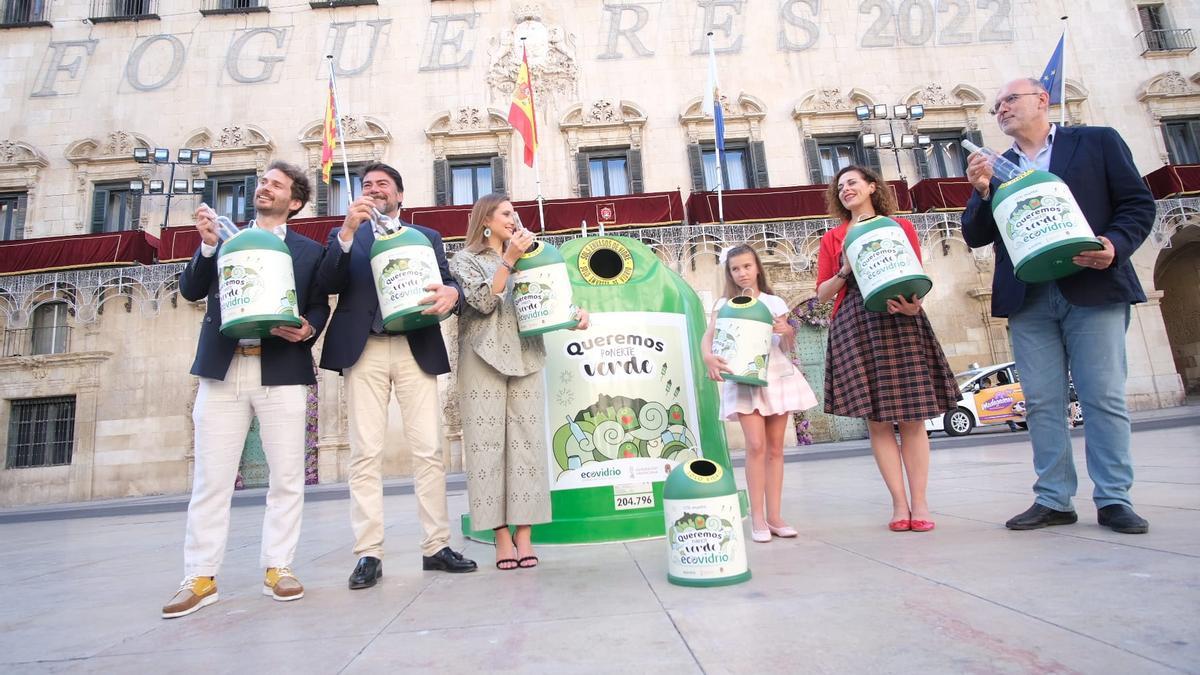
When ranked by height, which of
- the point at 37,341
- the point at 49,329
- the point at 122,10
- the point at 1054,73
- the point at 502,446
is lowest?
the point at 502,446

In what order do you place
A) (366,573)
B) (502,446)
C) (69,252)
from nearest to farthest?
1. (366,573)
2. (502,446)
3. (69,252)

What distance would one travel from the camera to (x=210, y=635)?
2135 mm

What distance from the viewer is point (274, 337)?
9.56ft

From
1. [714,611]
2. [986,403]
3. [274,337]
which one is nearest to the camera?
[714,611]

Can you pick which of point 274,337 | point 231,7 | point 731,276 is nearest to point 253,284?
point 274,337

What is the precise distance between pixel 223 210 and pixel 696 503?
1741 cm

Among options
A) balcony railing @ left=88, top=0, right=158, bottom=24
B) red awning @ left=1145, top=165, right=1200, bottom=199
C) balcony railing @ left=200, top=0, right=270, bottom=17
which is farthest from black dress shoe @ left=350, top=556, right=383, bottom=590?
balcony railing @ left=88, top=0, right=158, bottom=24

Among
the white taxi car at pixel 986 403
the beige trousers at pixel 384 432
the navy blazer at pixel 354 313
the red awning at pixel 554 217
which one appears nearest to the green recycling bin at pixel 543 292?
the navy blazer at pixel 354 313

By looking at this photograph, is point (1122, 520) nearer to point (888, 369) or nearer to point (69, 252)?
point (888, 369)

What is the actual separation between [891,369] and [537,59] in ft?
51.6

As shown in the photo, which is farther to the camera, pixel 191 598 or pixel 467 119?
pixel 467 119

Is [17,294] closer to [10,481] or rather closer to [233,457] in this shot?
[10,481]

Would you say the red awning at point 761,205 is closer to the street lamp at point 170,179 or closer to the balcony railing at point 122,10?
the street lamp at point 170,179

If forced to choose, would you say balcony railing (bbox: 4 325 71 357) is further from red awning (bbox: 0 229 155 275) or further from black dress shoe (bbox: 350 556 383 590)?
black dress shoe (bbox: 350 556 383 590)
